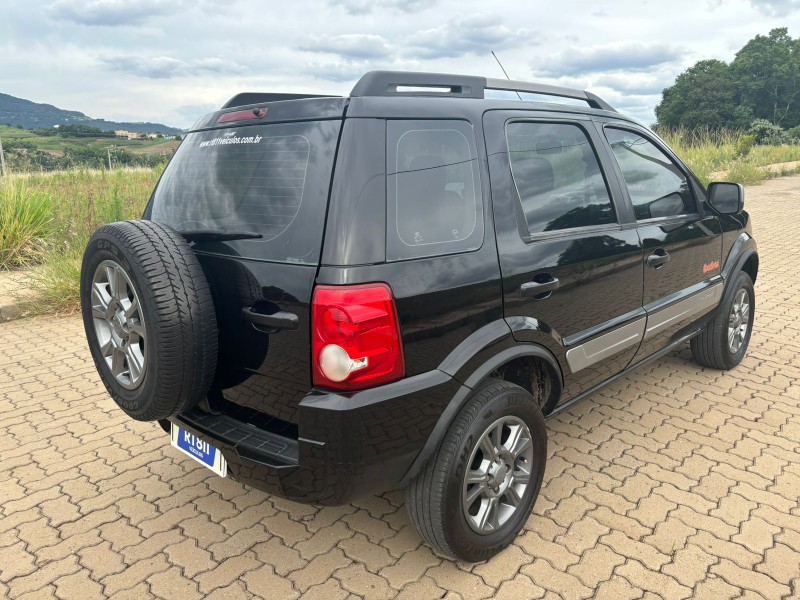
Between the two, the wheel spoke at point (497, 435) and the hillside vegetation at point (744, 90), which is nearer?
the wheel spoke at point (497, 435)

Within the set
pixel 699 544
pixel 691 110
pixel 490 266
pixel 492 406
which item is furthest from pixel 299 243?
pixel 691 110

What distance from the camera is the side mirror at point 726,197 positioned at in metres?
3.84

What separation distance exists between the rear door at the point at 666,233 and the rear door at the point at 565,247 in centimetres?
17

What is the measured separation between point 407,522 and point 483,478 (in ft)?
1.94

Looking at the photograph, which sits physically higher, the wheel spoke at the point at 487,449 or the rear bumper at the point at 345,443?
the rear bumper at the point at 345,443

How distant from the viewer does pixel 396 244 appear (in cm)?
208

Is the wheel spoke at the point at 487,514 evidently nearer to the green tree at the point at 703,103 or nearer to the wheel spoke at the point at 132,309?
the wheel spoke at the point at 132,309

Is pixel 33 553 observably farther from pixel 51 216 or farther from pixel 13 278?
pixel 51 216

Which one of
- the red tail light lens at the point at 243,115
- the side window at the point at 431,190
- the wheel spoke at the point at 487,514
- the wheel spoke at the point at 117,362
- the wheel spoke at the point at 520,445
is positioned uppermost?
the red tail light lens at the point at 243,115

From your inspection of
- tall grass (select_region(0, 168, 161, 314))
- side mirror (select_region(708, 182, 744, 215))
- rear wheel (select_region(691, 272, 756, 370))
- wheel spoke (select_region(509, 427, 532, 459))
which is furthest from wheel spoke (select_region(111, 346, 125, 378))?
tall grass (select_region(0, 168, 161, 314))

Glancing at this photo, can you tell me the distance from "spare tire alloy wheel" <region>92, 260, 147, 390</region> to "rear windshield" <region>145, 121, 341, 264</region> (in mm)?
359

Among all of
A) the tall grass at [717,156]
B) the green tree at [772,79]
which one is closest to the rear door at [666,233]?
Answer: the tall grass at [717,156]

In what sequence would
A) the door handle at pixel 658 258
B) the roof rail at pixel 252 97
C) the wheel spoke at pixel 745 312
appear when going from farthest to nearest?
the wheel spoke at pixel 745 312 < the door handle at pixel 658 258 < the roof rail at pixel 252 97

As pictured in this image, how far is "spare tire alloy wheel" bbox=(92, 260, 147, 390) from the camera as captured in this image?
2.27m
